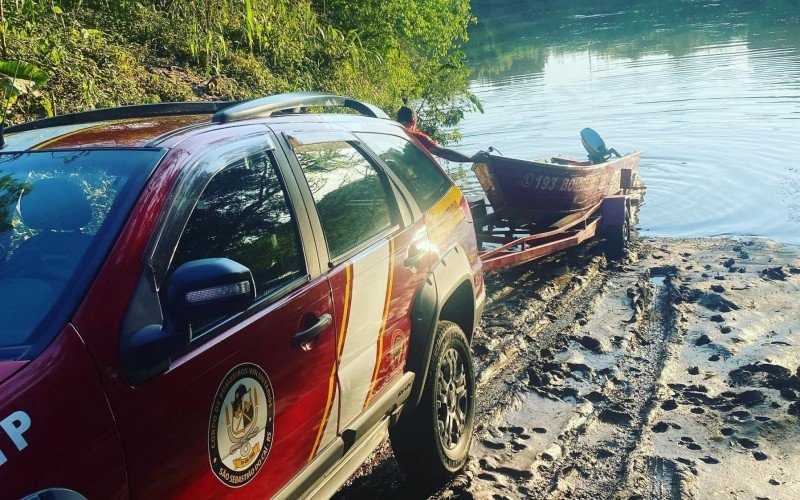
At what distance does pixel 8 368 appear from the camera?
194cm

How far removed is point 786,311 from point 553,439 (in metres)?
4.18

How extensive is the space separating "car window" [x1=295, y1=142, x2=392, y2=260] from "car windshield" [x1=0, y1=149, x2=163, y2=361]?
0.82 m

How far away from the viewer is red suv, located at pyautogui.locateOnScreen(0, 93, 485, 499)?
80.7 inches

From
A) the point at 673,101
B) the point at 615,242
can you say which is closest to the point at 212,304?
the point at 615,242

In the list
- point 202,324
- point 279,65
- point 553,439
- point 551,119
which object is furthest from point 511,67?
point 202,324

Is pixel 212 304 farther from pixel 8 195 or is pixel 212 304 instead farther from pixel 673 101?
pixel 673 101

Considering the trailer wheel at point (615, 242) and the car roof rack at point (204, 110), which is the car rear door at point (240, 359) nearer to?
the car roof rack at point (204, 110)

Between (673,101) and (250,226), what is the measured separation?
25737 mm

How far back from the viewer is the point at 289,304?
2865 mm

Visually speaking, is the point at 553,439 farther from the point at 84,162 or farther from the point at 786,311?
the point at 786,311

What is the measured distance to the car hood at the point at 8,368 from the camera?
1.91 meters

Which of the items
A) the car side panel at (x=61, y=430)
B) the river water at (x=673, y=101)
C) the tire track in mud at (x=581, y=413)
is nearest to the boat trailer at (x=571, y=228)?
the tire track in mud at (x=581, y=413)

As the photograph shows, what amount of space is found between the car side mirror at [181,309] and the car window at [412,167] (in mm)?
1833

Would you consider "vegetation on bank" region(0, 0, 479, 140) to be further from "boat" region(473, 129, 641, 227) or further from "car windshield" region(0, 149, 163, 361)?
"car windshield" region(0, 149, 163, 361)
